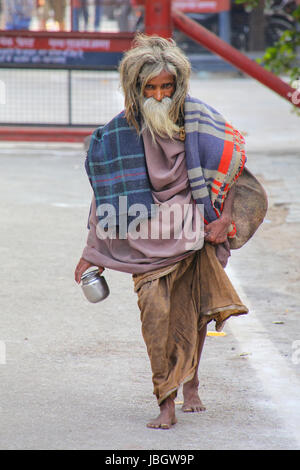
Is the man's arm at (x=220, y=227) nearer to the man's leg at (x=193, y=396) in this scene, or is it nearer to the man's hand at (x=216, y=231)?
the man's hand at (x=216, y=231)

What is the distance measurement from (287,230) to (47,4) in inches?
345

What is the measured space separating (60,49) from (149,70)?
296 inches

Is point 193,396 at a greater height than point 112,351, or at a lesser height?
greater

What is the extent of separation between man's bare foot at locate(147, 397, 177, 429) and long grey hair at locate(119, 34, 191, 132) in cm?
117

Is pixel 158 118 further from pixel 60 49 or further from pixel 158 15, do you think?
pixel 60 49

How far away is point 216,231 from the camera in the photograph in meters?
3.99

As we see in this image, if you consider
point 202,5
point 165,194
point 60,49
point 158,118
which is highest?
point 158,118

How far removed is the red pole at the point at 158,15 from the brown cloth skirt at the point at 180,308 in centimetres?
702

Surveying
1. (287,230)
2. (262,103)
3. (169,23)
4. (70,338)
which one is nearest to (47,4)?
(262,103)

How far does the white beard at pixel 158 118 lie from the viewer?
386 centimetres

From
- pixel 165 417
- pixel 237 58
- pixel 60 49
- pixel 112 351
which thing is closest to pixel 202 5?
pixel 60 49

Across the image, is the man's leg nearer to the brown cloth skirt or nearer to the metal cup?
the brown cloth skirt

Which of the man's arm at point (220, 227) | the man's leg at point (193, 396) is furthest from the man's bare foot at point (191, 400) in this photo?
the man's arm at point (220, 227)
